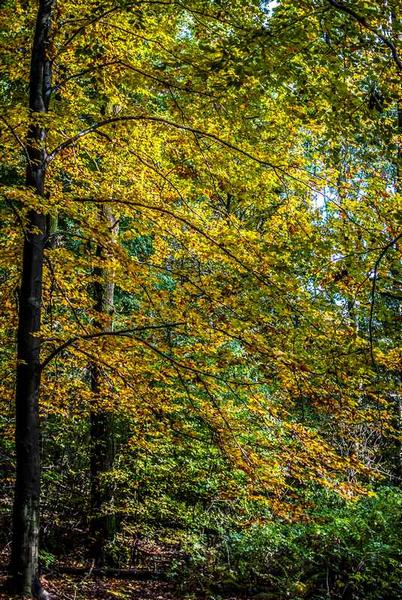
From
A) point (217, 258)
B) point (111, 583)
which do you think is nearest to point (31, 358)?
point (217, 258)

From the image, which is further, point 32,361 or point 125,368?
point 125,368

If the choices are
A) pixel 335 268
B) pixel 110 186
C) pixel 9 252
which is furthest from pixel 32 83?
pixel 335 268

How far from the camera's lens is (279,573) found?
27.2ft

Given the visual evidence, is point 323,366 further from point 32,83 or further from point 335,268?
point 32,83

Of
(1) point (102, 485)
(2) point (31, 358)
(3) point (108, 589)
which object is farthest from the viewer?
(1) point (102, 485)

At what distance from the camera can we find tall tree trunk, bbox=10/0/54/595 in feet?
16.8

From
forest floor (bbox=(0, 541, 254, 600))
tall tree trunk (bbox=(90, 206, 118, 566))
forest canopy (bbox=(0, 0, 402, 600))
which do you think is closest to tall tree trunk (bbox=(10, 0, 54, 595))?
forest canopy (bbox=(0, 0, 402, 600))

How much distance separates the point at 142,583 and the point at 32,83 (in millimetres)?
6944

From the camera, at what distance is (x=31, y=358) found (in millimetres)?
5504

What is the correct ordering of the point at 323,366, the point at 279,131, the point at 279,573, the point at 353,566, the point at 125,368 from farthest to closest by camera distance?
the point at 279,573, the point at 353,566, the point at 125,368, the point at 279,131, the point at 323,366

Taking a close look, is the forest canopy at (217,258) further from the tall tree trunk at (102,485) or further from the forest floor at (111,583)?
the tall tree trunk at (102,485)

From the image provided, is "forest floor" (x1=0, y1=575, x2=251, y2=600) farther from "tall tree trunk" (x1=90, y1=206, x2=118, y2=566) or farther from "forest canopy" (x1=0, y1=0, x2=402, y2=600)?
"tall tree trunk" (x1=90, y1=206, x2=118, y2=566)

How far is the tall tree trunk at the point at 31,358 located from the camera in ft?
16.8

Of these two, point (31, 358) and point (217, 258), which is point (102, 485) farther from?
point (217, 258)
